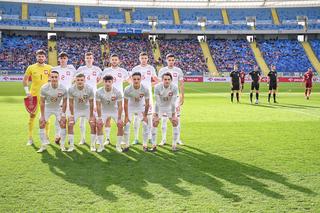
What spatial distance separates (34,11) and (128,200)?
5794 cm

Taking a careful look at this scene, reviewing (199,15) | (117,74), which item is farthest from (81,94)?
(199,15)

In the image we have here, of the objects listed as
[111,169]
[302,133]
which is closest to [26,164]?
[111,169]

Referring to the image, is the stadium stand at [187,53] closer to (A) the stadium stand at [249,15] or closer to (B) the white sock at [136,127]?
(A) the stadium stand at [249,15]

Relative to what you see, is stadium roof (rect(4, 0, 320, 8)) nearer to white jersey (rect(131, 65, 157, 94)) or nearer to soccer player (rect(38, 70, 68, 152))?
white jersey (rect(131, 65, 157, 94))

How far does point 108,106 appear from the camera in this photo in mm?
8234

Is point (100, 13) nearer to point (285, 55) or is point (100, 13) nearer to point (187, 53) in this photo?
point (187, 53)

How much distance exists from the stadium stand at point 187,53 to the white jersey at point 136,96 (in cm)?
4348

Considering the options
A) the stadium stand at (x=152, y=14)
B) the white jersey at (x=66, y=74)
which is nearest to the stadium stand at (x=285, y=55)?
the stadium stand at (x=152, y=14)

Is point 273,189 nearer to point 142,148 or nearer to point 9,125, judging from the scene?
point 142,148

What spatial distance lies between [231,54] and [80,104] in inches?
2013

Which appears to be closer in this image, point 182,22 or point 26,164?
point 26,164

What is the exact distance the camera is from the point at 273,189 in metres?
5.52

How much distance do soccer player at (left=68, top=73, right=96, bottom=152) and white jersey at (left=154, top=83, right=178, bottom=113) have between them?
1.47 metres

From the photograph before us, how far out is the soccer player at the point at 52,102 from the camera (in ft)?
26.7
